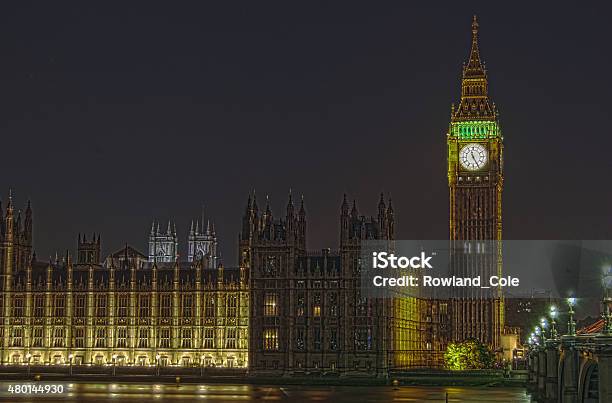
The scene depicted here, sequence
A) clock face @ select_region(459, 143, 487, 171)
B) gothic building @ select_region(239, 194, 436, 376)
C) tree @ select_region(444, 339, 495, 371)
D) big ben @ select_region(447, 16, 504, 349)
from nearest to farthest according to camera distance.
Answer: gothic building @ select_region(239, 194, 436, 376) < tree @ select_region(444, 339, 495, 371) < big ben @ select_region(447, 16, 504, 349) < clock face @ select_region(459, 143, 487, 171)

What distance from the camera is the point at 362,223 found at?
5517 inches

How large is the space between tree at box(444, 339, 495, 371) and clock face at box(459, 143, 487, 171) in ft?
119

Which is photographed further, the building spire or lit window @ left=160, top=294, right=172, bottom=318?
the building spire

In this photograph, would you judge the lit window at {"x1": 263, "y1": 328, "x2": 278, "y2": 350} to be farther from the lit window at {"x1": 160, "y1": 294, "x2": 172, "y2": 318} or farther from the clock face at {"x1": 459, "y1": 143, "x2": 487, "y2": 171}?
the clock face at {"x1": 459, "y1": 143, "x2": 487, "y2": 171}

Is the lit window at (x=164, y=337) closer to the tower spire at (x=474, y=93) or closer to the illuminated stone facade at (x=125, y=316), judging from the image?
the illuminated stone facade at (x=125, y=316)

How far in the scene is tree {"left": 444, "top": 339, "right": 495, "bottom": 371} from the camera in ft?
492

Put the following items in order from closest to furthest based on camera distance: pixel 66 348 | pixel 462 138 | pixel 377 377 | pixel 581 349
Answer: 1. pixel 581 349
2. pixel 377 377
3. pixel 66 348
4. pixel 462 138

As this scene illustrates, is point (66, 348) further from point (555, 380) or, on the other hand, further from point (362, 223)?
point (555, 380)

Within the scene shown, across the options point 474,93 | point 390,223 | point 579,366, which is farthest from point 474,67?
point 579,366

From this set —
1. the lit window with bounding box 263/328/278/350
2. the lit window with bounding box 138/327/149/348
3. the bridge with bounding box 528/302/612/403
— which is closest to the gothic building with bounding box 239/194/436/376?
the lit window with bounding box 263/328/278/350

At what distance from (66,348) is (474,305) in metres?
64.5

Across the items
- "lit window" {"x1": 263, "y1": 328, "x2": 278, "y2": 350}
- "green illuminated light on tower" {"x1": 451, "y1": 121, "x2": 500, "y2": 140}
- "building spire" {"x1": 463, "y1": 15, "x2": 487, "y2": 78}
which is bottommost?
"lit window" {"x1": 263, "y1": 328, "x2": 278, "y2": 350}

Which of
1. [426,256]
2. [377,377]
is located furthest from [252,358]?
[426,256]

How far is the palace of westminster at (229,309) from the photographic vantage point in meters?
138
